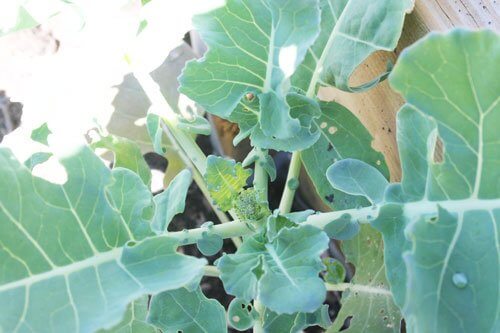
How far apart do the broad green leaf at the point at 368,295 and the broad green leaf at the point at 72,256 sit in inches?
12.3

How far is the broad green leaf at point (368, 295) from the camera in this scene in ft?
2.50

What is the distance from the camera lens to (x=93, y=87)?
3.11 feet

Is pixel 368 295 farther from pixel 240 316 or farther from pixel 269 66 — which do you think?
pixel 269 66

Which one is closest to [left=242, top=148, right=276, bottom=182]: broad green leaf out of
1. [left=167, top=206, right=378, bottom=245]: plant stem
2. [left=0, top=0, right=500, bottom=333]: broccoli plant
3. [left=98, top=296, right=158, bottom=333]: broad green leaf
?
[left=0, top=0, right=500, bottom=333]: broccoli plant

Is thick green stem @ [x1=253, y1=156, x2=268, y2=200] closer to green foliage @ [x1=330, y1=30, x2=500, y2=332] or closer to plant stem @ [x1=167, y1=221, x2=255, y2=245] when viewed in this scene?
plant stem @ [x1=167, y1=221, x2=255, y2=245]

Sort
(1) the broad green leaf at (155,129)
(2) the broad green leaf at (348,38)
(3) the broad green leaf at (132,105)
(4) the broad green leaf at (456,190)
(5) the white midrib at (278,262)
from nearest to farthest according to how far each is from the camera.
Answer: (4) the broad green leaf at (456,190) < (5) the white midrib at (278,262) < (2) the broad green leaf at (348,38) < (1) the broad green leaf at (155,129) < (3) the broad green leaf at (132,105)

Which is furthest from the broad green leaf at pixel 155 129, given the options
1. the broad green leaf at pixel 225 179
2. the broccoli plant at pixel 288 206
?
the broad green leaf at pixel 225 179

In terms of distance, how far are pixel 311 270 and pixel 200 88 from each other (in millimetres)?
270

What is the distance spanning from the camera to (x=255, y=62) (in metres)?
0.70

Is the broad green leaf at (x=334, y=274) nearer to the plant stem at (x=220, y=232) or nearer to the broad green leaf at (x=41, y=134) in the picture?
the plant stem at (x=220, y=232)

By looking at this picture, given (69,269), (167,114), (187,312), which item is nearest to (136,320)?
(187,312)

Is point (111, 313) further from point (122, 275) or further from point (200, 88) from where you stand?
point (200, 88)

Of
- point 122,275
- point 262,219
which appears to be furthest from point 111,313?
point 262,219

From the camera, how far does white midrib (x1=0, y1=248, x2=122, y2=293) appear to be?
1.78ft
